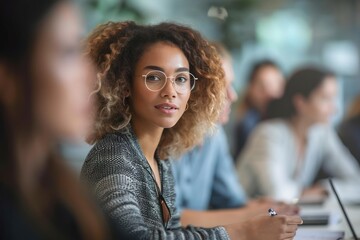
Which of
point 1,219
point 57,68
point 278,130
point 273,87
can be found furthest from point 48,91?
point 273,87

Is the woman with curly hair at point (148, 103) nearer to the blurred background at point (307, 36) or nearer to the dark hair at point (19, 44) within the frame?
the dark hair at point (19, 44)

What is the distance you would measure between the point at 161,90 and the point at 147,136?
0.29 ft

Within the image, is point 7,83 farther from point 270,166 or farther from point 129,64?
point 270,166

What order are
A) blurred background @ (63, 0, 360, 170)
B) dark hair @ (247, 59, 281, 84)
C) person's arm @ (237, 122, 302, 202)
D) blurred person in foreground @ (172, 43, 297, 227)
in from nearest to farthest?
blurred person in foreground @ (172, 43, 297, 227) → person's arm @ (237, 122, 302, 202) → dark hair @ (247, 59, 281, 84) → blurred background @ (63, 0, 360, 170)

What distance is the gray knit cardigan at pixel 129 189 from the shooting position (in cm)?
99

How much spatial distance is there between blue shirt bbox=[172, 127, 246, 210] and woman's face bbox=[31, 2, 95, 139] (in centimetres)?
120

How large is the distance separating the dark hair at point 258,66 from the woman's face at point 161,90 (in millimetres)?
3285

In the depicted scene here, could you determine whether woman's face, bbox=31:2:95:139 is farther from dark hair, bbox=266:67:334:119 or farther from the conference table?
dark hair, bbox=266:67:334:119

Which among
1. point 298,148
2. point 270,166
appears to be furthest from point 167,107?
point 298,148

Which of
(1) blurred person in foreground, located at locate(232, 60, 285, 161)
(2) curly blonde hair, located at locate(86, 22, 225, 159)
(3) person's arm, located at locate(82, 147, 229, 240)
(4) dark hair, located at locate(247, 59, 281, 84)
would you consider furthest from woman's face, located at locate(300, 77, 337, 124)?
(3) person's arm, located at locate(82, 147, 229, 240)

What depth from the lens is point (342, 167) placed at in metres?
3.22

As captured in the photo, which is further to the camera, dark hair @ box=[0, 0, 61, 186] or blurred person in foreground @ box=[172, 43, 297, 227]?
blurred person in foreground @ box=[172, 43, 297, 227]

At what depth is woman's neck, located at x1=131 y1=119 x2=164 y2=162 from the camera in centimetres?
113

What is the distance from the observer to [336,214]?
1.88 meters
